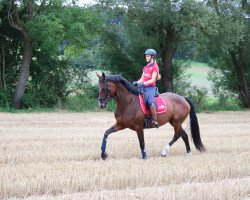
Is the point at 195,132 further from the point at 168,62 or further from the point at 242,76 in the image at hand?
the point at 242,76

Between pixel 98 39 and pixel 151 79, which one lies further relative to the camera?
pixel 98 39

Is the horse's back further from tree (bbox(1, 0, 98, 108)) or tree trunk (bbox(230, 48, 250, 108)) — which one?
tree trunk (bbox(230, 48, 250, 108))

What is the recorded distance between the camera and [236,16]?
33.7m

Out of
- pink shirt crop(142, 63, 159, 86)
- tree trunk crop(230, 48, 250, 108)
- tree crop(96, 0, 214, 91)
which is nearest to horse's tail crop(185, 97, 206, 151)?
pink shirt crop(142, 63, 159, 86)

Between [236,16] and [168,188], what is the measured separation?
27.7 meters

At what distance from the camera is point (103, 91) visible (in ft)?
35.9

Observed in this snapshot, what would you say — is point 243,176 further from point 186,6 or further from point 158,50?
point 158,50

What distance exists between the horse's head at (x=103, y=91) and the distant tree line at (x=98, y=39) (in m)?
14.8

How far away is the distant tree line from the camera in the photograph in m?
27.2

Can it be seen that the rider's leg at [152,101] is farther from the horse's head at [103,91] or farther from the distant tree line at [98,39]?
the distant tree line at [98,39]

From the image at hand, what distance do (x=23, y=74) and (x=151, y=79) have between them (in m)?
17.7

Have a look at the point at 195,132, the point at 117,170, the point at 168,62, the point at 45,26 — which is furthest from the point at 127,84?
the point at 168,62

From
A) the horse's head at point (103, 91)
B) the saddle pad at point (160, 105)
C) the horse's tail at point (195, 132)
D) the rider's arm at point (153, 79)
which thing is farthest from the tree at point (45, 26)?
the horse's head at point (103, 91)

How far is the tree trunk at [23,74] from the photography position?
91.4 feet
